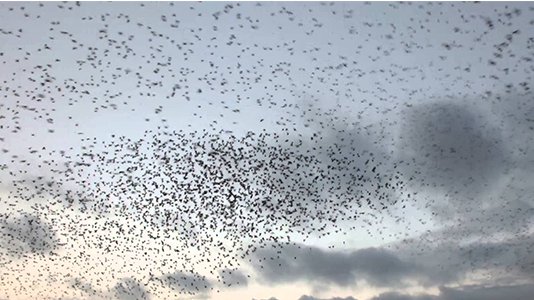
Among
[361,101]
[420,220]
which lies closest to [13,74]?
[361,101]

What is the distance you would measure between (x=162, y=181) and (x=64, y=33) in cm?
984

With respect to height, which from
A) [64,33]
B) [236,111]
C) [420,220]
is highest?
[64,33]

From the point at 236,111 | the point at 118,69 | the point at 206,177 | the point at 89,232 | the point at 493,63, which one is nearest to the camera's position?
the point at 493,63

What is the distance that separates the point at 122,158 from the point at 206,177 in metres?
4.24

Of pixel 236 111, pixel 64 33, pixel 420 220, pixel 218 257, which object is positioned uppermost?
pixel 64 33

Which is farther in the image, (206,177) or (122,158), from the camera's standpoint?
(206,177)

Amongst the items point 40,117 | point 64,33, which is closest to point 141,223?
point 40,117

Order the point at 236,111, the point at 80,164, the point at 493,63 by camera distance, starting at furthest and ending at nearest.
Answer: the point at 80,164 < the point at 236,111 < the point at 493,63

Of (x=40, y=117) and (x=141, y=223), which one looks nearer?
(x=40, y=117)

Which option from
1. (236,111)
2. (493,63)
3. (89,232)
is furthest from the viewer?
(89,232)

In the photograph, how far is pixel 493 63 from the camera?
21.3 m

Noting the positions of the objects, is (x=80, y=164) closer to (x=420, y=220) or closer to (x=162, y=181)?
(x=162, y=181)

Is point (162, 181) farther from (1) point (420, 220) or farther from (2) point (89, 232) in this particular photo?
(1) point (420, 220)

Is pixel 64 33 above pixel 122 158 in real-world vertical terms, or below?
above
